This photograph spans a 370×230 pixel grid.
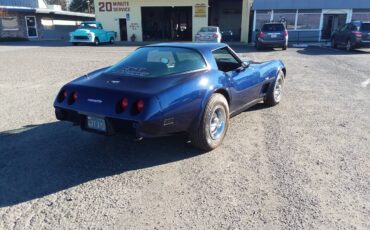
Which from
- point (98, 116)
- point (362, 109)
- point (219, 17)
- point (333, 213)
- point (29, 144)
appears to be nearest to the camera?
point (333, 213)

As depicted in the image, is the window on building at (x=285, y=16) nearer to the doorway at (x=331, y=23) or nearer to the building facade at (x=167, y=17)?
the building facade at (x=167, y=17)

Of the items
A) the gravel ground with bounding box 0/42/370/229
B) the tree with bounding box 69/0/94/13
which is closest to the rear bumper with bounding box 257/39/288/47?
the gravel ground with bounding box 0/42/370/229

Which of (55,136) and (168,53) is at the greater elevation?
(168,53)

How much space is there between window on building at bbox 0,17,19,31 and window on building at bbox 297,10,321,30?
28.0 m

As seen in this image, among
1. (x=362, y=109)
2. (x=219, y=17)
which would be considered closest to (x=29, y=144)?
(x=362, y=109)

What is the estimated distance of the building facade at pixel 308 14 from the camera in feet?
90.8

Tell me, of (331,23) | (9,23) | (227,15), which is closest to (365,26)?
(331,23)

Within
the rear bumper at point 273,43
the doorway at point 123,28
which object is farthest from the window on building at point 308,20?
the doorway at point 123,28

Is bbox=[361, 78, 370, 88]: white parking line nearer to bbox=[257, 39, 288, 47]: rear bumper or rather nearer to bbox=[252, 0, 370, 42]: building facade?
bbox=[257, 39, 288, 47]: rear bumper

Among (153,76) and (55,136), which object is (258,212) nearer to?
(153,76)

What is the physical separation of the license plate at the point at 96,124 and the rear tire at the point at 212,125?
1.11 meters

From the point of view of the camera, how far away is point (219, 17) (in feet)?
120

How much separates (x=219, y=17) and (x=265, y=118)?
107ft

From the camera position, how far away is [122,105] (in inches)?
151
